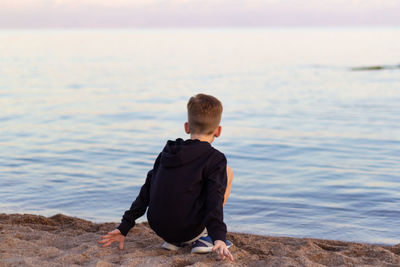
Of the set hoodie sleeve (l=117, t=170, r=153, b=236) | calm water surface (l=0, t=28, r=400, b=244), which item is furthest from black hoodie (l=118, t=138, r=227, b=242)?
calm water surface (l=0, t=28, r=400, b=244)

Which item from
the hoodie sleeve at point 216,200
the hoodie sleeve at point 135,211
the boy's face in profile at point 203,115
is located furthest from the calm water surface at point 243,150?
the boy's face in profile at point 203,115

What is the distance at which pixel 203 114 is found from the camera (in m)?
4.07

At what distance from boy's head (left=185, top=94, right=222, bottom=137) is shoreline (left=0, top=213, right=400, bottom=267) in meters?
0.97

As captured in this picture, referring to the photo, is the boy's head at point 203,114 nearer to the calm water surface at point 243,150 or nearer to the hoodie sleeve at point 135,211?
the hoodie sleeve at point 135,211

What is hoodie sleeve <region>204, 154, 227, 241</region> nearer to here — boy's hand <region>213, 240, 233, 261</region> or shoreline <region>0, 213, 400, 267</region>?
boy's hand <region>213, 240, 233, 261</region>

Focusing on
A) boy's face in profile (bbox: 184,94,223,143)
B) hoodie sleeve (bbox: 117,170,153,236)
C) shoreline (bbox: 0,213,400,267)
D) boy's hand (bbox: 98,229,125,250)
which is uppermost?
boy's face in profile (bbox: 184,94,223,143)

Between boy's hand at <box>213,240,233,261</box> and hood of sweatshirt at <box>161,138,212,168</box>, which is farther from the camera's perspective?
hood of sweatshirt at <box>161,138,212,168</box>

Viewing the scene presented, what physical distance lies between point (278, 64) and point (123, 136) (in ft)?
85.8

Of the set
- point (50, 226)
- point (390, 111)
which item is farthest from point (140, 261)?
point (390, 111)

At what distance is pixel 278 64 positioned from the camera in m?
36.5

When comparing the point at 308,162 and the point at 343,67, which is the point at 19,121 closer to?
the point at 308,162

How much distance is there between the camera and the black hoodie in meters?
4.05

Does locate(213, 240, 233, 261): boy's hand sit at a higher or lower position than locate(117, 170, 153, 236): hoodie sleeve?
lower

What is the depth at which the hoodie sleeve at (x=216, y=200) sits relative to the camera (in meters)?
4.02
